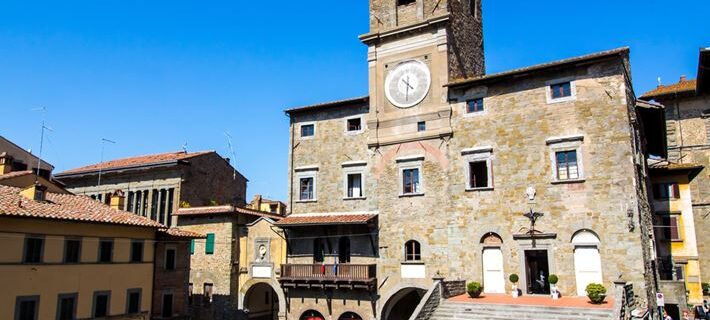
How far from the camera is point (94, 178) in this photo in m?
44.2

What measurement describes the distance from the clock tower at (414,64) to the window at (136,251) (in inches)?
546

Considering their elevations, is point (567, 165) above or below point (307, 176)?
below

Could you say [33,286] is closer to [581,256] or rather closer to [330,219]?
[330,219]

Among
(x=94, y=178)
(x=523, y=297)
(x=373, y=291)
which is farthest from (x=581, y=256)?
(x=94, y=178)

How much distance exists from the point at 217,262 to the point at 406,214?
1321 centimetres

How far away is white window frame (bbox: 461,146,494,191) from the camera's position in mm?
27156

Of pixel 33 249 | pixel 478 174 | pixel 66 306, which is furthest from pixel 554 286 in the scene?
pixel 33 249

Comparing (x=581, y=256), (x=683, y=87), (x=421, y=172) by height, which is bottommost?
(x=581, y=256)

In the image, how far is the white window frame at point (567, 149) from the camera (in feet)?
Answer: 81.5

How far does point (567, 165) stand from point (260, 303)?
74.2 feet

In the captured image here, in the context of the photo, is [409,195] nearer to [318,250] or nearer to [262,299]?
[318,250]

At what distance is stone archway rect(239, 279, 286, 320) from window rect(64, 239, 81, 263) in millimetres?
10936

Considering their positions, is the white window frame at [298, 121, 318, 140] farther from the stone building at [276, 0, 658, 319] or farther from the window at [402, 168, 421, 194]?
the window at [402, 168, 421, 194]

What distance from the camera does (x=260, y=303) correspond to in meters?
37.2
